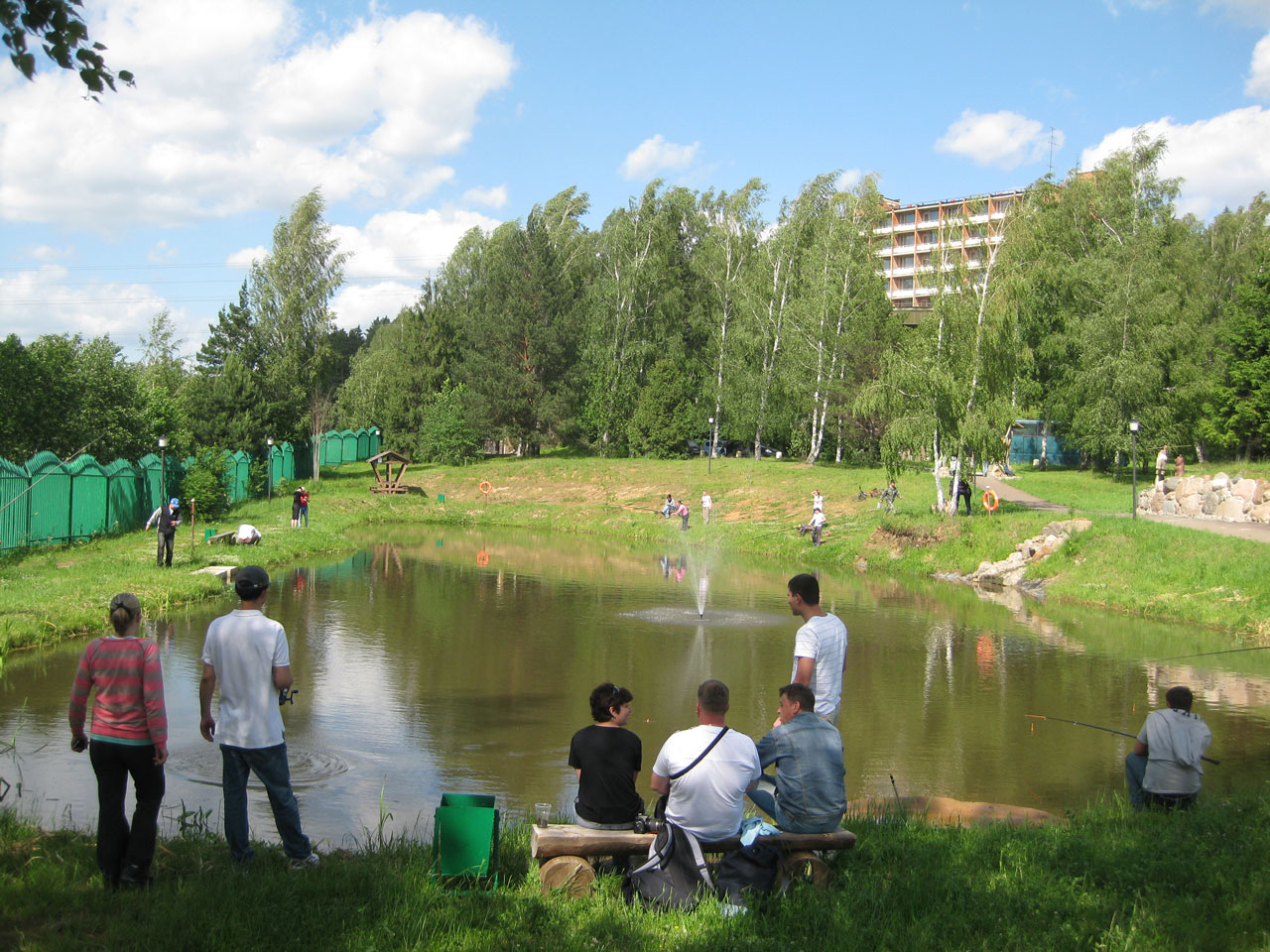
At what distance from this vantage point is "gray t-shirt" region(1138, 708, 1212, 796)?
26.0 feet

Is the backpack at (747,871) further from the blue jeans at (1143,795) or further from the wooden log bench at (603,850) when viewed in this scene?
the blue jeans at (1143,795)

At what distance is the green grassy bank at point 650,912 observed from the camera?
5.00 m

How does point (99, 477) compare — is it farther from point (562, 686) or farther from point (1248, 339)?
point (1248, 339)

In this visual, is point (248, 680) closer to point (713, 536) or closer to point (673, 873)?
point (673, 873)

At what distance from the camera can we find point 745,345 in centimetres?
5394

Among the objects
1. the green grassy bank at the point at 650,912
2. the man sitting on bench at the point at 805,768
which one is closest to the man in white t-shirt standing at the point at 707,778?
the man sitting on bench at the point at 805,768

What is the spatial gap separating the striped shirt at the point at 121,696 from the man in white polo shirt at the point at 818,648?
415 centimetres

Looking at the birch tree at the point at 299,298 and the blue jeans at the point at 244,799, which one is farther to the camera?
the birch tree at the point at 299,298

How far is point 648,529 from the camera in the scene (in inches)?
1610

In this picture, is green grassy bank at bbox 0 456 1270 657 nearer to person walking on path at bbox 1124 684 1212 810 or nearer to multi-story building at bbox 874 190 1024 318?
person walking on path at bbox 1124 684 1212 810

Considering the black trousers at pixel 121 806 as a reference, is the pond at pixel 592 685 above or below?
below

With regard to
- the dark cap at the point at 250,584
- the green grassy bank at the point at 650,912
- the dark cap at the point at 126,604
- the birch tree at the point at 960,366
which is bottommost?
the green grassy bank at the point at 650,912

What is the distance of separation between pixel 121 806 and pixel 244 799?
2.20 ft

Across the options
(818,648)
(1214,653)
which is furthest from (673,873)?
(1214,653)
